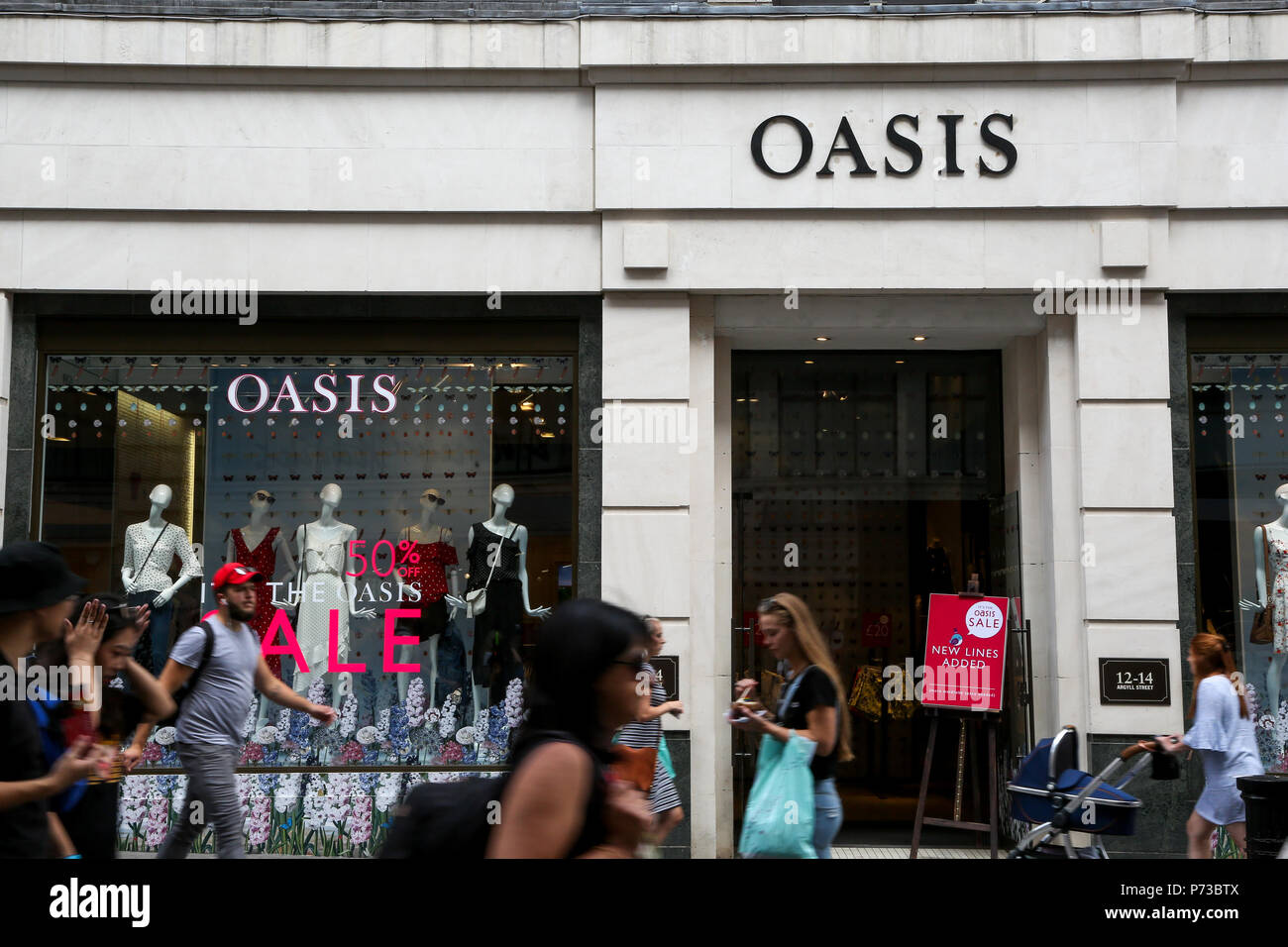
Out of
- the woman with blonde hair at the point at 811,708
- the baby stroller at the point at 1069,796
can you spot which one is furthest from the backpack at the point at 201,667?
the baby stroller at the point at 1069,796

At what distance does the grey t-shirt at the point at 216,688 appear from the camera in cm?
611

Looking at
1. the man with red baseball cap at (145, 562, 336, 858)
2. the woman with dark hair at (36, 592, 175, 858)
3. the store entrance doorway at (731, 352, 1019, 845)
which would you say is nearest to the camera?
the woman with dark hair at (36, 592, 175, 858)

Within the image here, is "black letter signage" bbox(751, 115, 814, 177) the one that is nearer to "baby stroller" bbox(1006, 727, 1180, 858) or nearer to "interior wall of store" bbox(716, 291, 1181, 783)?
"interior wall of store" bbox(716, 291, 1181, 783)

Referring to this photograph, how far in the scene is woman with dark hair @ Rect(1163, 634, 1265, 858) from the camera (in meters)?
7.61

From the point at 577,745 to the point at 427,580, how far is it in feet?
26.8

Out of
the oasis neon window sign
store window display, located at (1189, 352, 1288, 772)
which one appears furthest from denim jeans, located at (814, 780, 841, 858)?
the oasis neon window sign

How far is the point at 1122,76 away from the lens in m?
10.2

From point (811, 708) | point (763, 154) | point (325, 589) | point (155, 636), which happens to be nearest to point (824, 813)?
point (811, 708)

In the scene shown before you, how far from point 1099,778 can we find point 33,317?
9338 millimetres

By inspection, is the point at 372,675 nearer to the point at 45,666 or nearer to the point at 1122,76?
the point at 45,666

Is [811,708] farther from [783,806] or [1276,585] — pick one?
[1276,585]

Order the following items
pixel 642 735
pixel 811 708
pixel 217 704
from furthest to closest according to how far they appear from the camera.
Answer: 1. pixel 642 735
2. pixel 217 704
3. pixel 811 708

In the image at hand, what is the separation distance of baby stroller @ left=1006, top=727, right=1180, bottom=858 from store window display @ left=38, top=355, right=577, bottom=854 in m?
4.16

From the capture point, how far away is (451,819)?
7.09 ft
